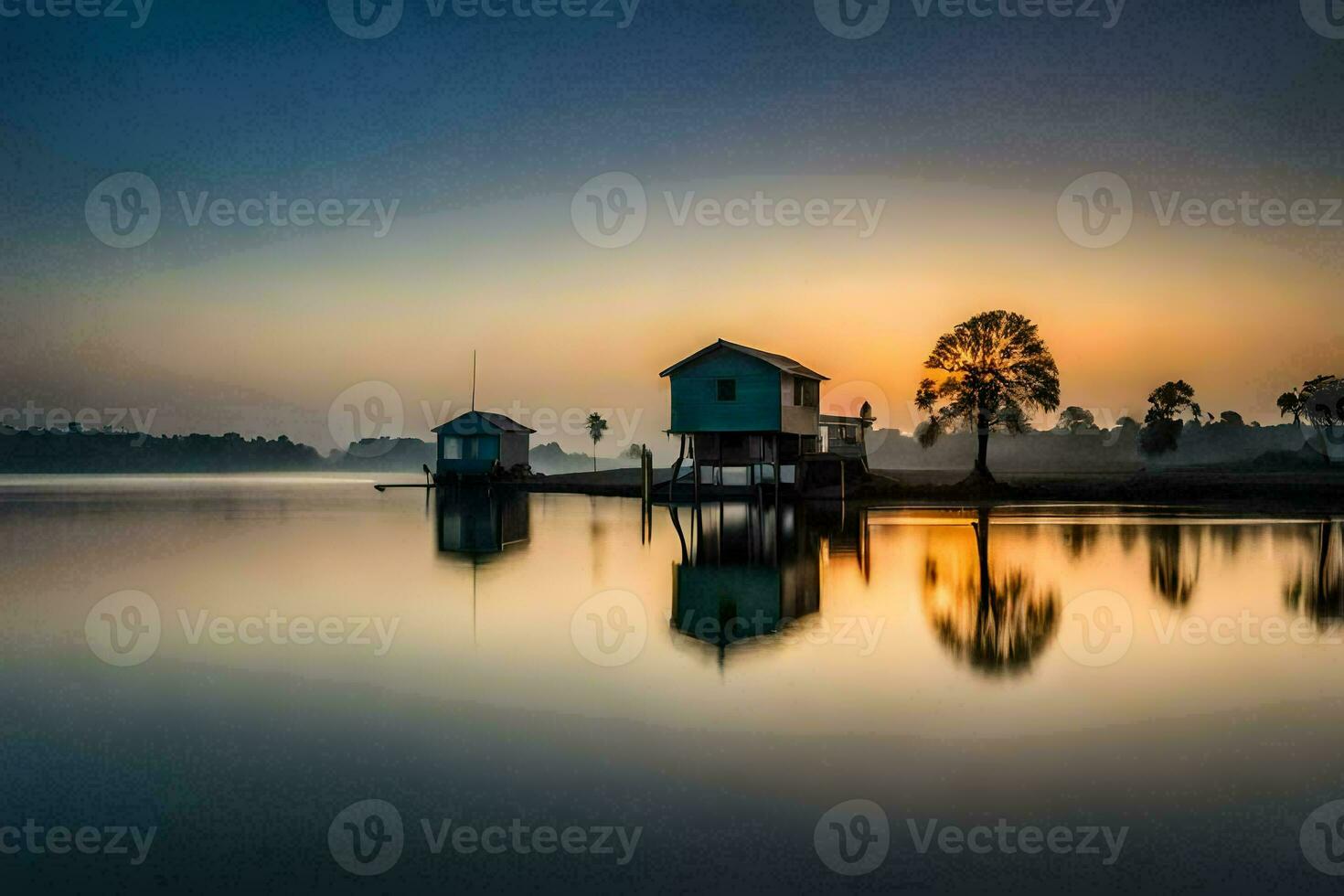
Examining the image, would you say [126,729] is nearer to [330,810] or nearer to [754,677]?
[330,810]

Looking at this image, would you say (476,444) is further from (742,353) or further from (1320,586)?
(1320,586)

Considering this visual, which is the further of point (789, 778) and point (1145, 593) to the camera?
point (1145, 593)

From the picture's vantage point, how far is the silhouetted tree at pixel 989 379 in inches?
2339

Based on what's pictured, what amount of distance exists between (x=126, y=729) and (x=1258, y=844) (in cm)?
994

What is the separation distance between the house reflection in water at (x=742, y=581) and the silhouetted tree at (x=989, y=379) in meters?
28.3

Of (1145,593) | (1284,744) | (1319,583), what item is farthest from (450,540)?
(1284,744)

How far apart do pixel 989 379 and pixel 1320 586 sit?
42878mm

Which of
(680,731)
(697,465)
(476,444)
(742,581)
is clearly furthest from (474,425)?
(680,731)

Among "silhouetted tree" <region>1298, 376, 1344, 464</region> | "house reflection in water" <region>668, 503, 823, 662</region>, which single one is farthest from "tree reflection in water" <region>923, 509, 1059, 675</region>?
"silhouetted tree" <region>1298, 376, 1344, 464</region>

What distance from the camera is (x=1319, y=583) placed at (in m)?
19.2

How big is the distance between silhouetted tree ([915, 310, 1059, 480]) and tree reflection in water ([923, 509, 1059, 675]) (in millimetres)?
38347

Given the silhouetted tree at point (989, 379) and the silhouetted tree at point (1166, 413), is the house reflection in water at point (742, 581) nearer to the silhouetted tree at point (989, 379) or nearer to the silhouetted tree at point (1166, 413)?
the silhouetted tree at point (989, 379)

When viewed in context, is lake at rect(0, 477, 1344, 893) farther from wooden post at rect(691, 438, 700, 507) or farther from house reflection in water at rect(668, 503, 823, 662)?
wooden post at rect(691, 438, 700, 507)

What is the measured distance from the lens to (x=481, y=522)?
40.4 metres
